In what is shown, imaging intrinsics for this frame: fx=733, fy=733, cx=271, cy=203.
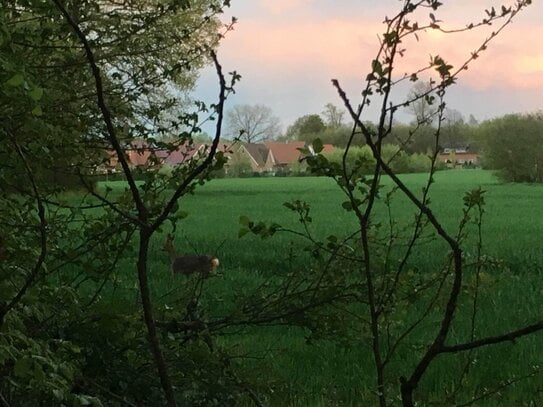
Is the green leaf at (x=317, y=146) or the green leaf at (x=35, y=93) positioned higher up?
the green leaf at (x=35, y=93)

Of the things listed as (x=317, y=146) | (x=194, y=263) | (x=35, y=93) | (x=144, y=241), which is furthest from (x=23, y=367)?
(x=194, y=263)

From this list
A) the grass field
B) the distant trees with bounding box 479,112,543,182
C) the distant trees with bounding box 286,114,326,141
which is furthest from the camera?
the distant trees with bounding box 479,112,543,182

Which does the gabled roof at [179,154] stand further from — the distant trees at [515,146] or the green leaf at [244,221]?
the distant trees at [515,146]

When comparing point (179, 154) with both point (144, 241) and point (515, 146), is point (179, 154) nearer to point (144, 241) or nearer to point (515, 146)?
point (144, 241)

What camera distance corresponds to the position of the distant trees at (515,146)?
44.8 m

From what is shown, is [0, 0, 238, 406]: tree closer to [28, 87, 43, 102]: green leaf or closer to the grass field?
[28, 87, 43, 102]: green leaf

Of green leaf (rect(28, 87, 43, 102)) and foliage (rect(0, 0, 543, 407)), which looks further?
foliage (rect(0, 0, 543, 407))

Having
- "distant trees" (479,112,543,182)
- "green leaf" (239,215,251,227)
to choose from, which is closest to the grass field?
"green leaf" (239,215,251,227)

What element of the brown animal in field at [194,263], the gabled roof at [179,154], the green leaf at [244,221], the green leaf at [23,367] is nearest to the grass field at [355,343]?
the brown animal in field at [194,263]

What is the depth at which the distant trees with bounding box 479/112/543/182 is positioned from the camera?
1766 inches

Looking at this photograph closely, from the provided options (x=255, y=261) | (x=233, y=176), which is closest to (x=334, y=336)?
(x=255, y=261)

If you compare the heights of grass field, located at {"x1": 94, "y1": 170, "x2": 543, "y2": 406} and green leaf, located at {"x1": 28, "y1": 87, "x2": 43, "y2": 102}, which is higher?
green leaf, located at {"x1": 28, "y1": 87, "x2": 43, "y2": 102}

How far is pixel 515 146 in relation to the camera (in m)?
45.7

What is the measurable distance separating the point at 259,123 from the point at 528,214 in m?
16.8
